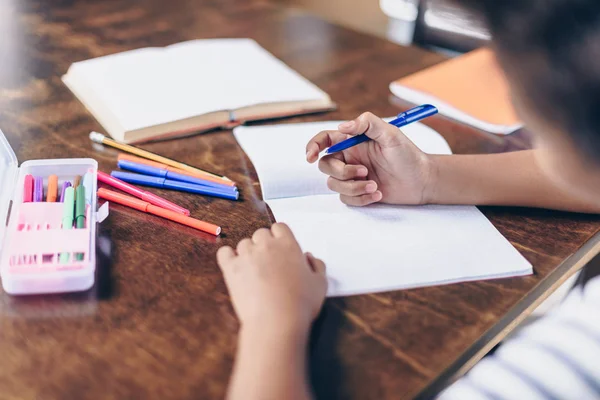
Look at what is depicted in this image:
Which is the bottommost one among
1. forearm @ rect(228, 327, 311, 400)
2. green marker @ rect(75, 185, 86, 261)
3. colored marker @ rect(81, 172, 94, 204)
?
colored marker @ rect(81, 172, 94, 204)

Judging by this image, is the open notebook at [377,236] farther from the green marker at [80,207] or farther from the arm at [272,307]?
the green marker at [80,207]

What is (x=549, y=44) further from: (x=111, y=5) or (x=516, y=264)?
(x=111, y=5)

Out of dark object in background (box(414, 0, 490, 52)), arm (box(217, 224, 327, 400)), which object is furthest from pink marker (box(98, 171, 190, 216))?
dark object in background (box(414, 0, 490, 52))

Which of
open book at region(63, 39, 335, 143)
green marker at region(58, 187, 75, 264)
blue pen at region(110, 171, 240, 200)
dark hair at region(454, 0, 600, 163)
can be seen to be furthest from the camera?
open book at region(63, 39, 335, 143)

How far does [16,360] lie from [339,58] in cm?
90

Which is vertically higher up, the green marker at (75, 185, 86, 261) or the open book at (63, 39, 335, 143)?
the green marker at (75, 185, 86, 261)

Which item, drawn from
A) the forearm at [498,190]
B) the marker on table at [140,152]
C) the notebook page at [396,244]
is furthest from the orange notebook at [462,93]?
the marker on table at [140,152]

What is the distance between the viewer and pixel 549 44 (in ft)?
1.54

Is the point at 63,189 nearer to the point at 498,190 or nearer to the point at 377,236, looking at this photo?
the point at 377,236

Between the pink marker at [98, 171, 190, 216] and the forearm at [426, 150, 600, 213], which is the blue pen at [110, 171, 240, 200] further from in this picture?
the forearm at [426, 150, 600, 213]

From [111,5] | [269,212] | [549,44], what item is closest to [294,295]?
[269,212]

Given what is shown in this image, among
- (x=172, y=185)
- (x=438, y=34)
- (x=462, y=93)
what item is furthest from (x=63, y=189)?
(x=438, y=34)

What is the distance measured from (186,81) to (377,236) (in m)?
0.49

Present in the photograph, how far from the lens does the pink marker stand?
80cm
